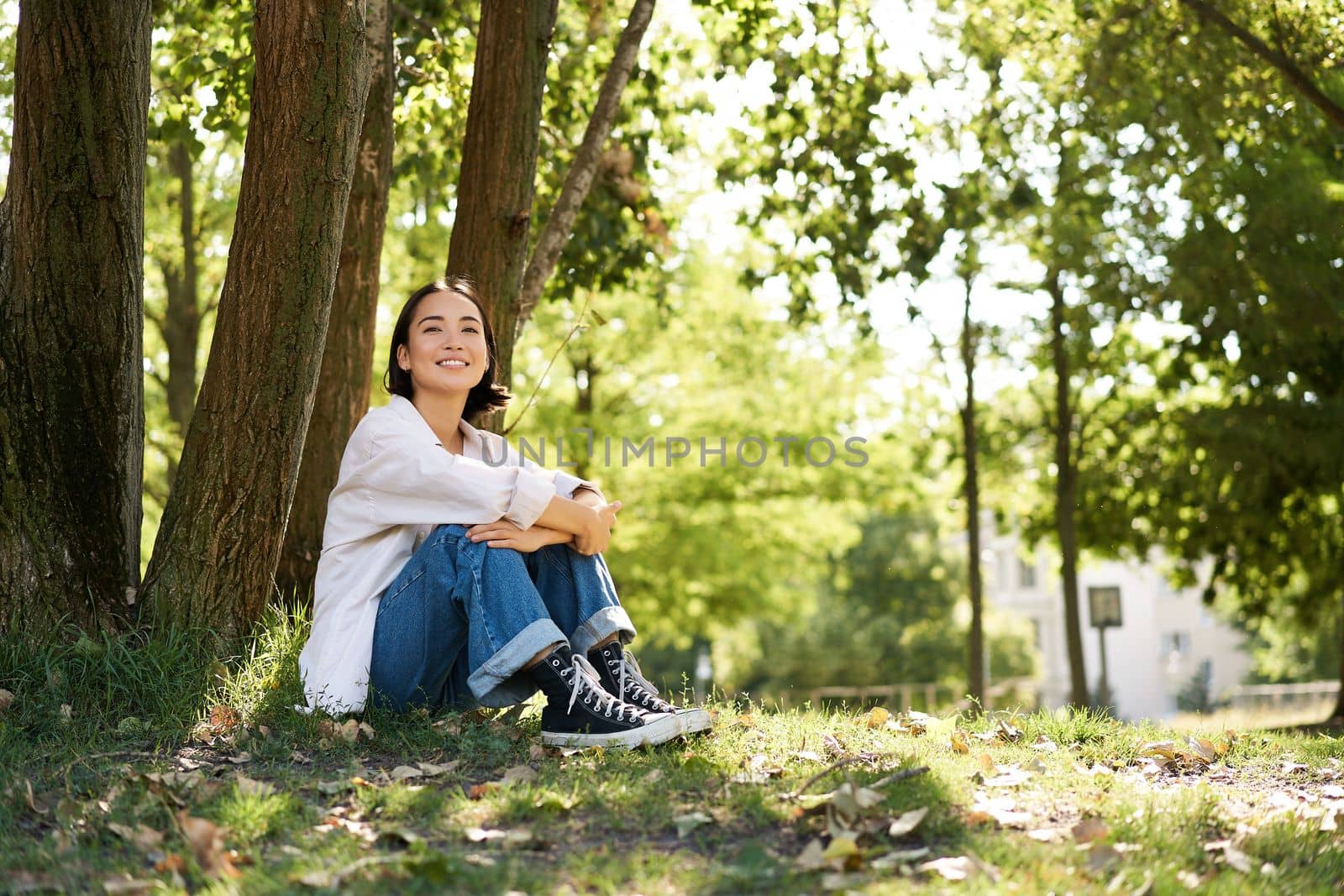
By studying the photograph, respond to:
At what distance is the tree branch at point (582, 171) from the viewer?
6.63m

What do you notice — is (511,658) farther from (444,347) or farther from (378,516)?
(444,347)

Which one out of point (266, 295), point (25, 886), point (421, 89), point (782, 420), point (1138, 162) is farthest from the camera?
point (782, 420)

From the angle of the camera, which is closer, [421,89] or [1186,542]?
[421,89]

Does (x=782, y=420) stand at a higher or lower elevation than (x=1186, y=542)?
higher

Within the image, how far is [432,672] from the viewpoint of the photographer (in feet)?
13.3

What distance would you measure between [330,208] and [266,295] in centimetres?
41

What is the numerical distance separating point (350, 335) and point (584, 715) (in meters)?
3.10

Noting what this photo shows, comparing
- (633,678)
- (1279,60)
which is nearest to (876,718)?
(633,678)

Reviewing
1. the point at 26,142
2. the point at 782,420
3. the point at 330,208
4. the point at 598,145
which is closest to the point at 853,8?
the point at 598,145

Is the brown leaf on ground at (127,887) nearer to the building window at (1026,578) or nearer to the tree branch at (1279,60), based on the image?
the tree branch at (1279,60)

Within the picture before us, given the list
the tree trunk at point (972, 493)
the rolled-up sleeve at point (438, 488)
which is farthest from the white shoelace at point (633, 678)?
the tree trunk at point (972, 493)

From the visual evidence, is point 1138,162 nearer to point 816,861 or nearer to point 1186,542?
point 1186,542

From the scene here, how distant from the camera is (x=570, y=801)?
315cm

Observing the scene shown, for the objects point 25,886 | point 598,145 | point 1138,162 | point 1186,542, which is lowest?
point 25,886
